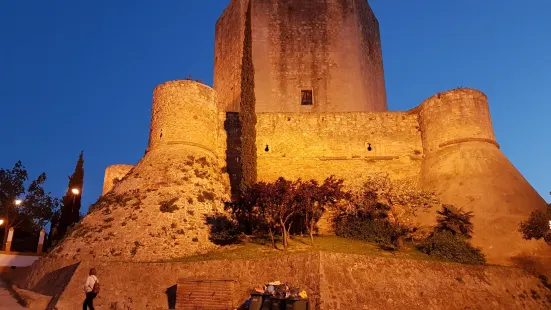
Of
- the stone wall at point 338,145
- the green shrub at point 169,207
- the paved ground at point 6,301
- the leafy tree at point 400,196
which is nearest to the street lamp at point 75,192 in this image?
the paved ground at point 6,301

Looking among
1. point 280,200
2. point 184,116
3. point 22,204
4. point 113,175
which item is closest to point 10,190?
point 22,204

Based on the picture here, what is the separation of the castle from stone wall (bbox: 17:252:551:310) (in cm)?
265

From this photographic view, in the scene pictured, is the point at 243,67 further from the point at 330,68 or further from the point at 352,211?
the point at 352,211

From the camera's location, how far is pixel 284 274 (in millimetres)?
12711

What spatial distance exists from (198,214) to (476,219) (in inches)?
439

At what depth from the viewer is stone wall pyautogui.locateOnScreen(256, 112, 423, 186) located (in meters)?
22.1

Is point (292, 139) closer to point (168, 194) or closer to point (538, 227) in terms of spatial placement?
point (168, 194)

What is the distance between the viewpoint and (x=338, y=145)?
22594mm

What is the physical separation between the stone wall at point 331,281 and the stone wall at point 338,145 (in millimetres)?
8833

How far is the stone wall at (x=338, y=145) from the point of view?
22062mm

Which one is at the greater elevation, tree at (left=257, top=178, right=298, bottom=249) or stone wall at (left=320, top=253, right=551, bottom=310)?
tree at (left=257, top=178, right=298, bottom=249)

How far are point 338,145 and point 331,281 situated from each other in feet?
37.1

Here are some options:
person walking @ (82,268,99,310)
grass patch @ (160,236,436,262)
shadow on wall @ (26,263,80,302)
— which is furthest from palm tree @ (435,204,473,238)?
shadow on wall @ (26,263,80,302)

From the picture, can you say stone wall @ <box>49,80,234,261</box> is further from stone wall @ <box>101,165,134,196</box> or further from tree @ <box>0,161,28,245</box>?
tree @ <box>0,161,28,245</box>
